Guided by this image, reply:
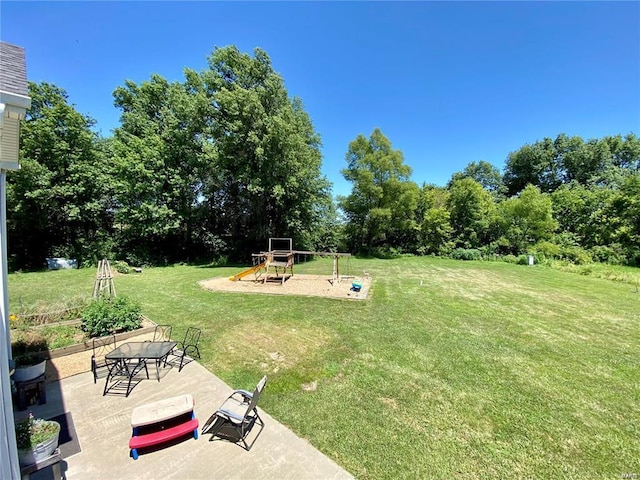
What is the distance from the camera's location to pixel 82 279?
12719mm

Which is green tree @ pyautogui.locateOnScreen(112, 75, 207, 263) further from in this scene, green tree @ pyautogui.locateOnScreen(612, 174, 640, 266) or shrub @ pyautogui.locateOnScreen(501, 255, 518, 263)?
green tree @ pyautogui.locateOnScreen(612, 174, 640, 266)

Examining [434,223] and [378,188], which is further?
[434,223]

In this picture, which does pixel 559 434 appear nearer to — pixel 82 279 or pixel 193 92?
pixel 82 279

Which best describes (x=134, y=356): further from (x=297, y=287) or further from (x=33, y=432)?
(x=297, y=287)

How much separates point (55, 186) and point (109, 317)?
15312mm

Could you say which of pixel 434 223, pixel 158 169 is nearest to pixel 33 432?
pixel 158 169

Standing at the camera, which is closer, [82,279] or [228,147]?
[82,279]

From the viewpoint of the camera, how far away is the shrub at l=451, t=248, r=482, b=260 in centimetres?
2262

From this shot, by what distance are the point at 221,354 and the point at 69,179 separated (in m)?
18.3

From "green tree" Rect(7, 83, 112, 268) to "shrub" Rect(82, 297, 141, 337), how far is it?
14343mm

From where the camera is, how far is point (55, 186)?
16.1 m

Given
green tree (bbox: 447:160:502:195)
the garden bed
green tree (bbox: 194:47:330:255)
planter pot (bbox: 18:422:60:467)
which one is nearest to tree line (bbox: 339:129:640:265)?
green tree (bbox: 194:47:330:255)

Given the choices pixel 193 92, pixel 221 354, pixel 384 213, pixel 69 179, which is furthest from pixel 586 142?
pixel 69 179

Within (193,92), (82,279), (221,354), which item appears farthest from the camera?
(193,92)
